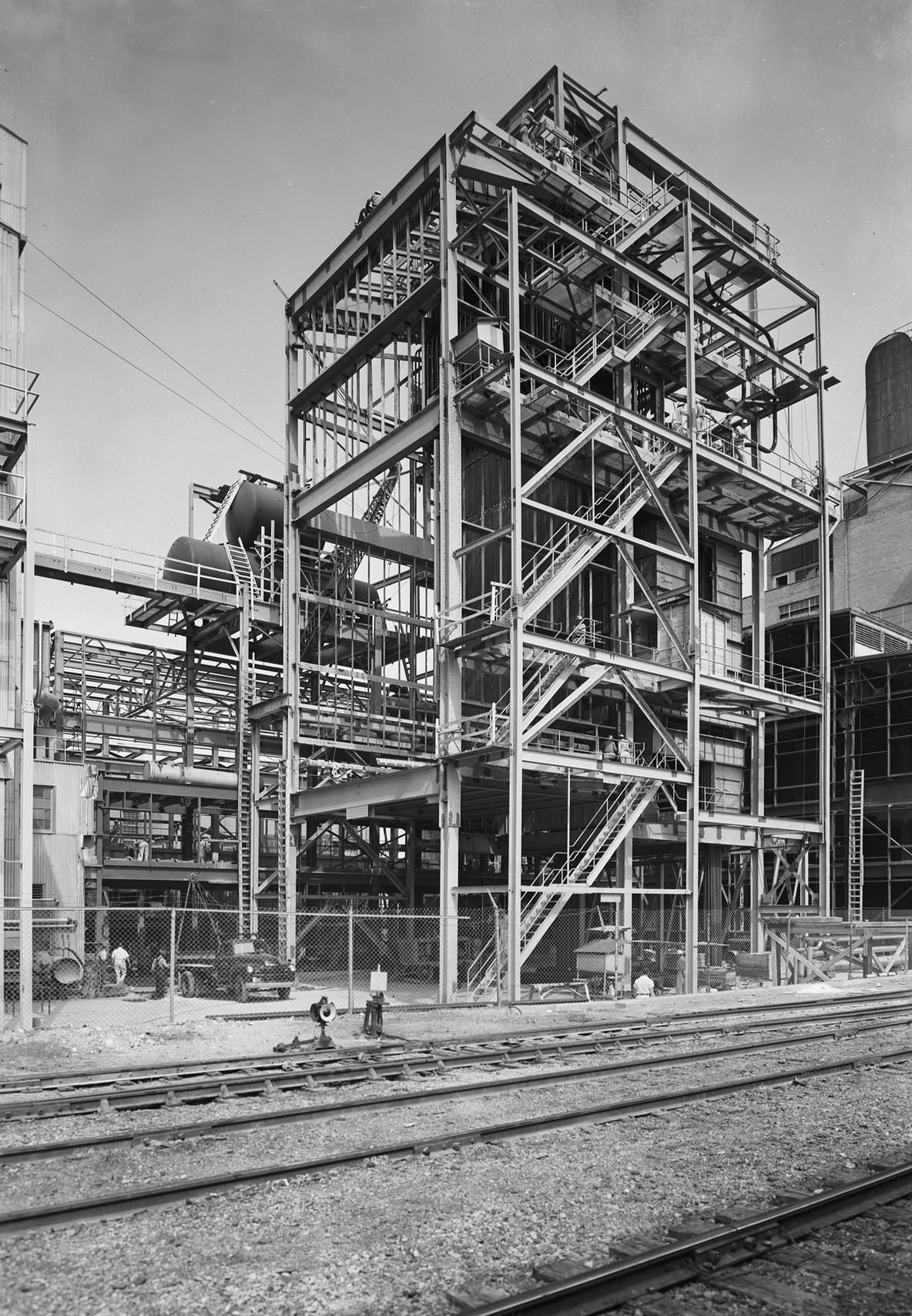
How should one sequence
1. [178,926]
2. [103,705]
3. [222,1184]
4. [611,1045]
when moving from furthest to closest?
[103,705], [178,926], [611,1045], [222,1184]

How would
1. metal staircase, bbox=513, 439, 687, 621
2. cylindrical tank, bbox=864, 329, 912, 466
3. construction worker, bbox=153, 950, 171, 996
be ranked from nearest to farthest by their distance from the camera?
construction worker, bbox=153, 950, 171, 996 → metal staircase, bbox=513, 439, 687, 621 → cylindrical tank, bbox=864, 329, 912, 466

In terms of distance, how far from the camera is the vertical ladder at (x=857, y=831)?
127 ft

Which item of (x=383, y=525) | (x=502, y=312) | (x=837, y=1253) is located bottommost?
(x=837, y=1253)

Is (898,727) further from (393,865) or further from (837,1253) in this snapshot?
(837,1253)

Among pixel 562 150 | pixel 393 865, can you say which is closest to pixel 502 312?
pixel 562 150

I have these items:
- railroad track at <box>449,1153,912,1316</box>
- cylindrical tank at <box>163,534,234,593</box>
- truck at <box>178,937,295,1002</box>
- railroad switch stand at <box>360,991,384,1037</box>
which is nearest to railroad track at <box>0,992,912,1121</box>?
railroad switch stand at <box>360,991,384,1037</box>

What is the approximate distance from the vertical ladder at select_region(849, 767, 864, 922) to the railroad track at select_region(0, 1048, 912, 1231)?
82.3 ft

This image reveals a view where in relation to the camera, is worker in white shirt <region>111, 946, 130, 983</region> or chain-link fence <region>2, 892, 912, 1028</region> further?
worker in white shirt <region>111, 946, 130, 983</region>

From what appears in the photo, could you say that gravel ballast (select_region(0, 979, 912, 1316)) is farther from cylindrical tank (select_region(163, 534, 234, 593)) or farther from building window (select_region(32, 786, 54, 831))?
cylindrical tank (select_region(163, 534, 234, 593))

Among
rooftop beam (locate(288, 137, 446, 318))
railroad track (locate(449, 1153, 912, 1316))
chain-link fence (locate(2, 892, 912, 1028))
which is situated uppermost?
rooftop beam (locate(288, 137, 446, 318))

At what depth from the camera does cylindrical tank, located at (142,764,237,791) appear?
3491 cm

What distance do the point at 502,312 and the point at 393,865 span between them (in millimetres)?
19816

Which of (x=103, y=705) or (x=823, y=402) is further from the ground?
(x=823, y=402)

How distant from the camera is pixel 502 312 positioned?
32375 mm
